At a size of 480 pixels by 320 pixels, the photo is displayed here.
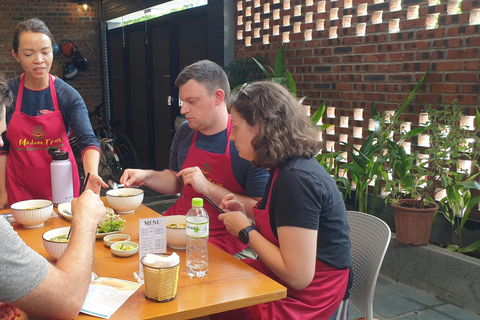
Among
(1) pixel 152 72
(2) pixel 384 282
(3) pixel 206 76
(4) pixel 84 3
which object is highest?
(4) pixel 84 3

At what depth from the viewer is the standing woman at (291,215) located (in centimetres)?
158

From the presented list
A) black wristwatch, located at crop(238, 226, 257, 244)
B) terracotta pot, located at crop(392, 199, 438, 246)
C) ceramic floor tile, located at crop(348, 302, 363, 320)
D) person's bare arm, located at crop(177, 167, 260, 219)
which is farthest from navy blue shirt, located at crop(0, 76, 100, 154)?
terracotta pot, located at crop(392, 199, 438, 246)

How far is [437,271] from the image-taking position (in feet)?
10.8

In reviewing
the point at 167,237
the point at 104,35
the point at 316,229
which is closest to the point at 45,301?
the point at 167,237

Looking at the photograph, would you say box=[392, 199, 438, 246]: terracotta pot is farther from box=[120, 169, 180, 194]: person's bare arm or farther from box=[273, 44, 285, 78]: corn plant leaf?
box=[273, 44, 285, 78]: corn plant leaf

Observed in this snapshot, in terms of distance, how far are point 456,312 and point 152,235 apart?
2.31m

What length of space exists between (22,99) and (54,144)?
29 cm

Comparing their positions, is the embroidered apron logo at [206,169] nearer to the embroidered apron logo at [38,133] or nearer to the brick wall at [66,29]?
the embroidered apron logo at [38,133]

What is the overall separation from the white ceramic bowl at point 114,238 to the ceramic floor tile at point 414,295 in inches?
86.9

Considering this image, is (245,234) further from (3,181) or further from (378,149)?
(378,149)

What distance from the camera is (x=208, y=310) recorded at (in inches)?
54.4

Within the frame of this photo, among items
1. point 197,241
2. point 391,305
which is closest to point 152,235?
point 197,241

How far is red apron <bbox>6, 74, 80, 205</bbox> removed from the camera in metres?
2.59

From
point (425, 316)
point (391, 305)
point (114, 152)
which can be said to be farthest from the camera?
point (114, 152)
